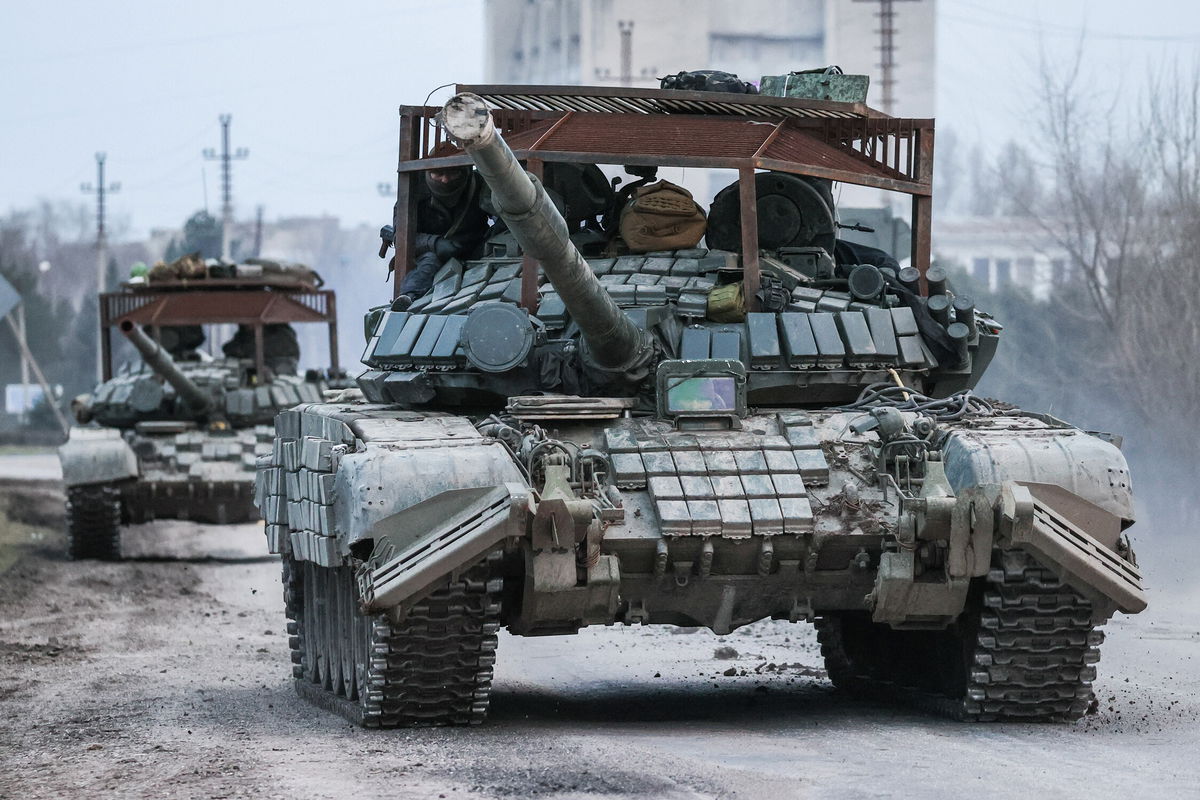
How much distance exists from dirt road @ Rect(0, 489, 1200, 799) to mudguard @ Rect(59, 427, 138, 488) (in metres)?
4.69

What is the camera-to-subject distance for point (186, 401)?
25391 millimetres

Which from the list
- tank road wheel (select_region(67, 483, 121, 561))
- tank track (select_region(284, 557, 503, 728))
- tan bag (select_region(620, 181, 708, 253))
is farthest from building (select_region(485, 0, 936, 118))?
tank track (select_region(284, 557, 503, 728))

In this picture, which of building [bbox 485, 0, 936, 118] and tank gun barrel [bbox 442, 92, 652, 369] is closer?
tank gun barrel [bbox 442, 92, 652, 369]

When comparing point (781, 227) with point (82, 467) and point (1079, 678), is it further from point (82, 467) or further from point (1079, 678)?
point (82, 467)

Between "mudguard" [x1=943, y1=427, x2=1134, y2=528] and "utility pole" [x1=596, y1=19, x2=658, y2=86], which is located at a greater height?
"utility pole" [x1=596, y1=19, x2=658, y2=86]

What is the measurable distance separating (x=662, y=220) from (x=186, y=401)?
1280cm

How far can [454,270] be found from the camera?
1388cm

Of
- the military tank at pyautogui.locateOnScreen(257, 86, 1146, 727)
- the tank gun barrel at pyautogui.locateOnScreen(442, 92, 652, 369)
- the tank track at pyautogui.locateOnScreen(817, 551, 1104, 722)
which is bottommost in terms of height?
the tank track at pyautogui.locateOnScreen(817, 551, 1104, 722)

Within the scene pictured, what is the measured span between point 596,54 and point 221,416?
32.0m

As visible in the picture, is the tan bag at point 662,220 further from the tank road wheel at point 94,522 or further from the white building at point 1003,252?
the white building at point 1003,252

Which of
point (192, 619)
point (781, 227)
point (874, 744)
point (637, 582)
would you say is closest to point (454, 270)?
point (781, 227)

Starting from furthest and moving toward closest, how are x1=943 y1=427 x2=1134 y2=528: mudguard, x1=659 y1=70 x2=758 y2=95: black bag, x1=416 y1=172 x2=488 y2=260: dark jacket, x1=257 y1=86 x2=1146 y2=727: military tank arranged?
x1=659 y1=70 x2=758 y2=95: black bag
x1=416 y1=172 x2=488 y2=260: dark jacket
x1=943 y1=427 x2=1134 y2=528: mudguard
x1=257 y1=86 x2=1146 y2=727: military tank

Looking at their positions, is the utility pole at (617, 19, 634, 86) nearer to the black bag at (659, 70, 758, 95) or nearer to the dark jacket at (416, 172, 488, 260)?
the black bag at (659, 70, 758, 95)

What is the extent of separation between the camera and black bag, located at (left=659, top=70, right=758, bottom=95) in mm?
14859
